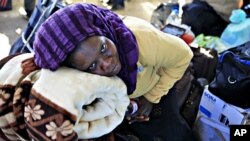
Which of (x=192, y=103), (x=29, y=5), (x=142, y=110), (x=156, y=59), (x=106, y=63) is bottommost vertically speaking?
(x=29, y=5)

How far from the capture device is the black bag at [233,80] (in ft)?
4.59

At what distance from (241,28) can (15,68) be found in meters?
1.51

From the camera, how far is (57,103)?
870mm

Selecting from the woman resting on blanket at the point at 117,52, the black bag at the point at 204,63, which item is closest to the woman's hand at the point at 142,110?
the woman resting on blanket at the point at 117,52

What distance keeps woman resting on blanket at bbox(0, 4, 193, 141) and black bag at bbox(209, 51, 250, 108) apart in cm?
25

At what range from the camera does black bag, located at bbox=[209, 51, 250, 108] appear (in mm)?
1399

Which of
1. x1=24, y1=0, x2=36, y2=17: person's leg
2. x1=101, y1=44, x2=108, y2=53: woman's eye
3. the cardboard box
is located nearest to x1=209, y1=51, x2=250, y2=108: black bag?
the cardboard box

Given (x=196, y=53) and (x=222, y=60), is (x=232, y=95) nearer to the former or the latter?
(x=222, y=60)

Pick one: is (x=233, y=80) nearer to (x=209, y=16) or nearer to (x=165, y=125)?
(x=165, y=125)

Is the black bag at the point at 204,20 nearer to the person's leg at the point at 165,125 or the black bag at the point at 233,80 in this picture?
the black bag at the point at 233,80

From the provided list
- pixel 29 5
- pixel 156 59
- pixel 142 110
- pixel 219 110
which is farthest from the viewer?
pixel 29 5

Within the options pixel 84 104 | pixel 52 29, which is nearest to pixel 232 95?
pixel 84 104

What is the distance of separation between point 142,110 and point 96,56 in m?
0.48

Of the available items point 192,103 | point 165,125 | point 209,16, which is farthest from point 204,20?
point 165,125
